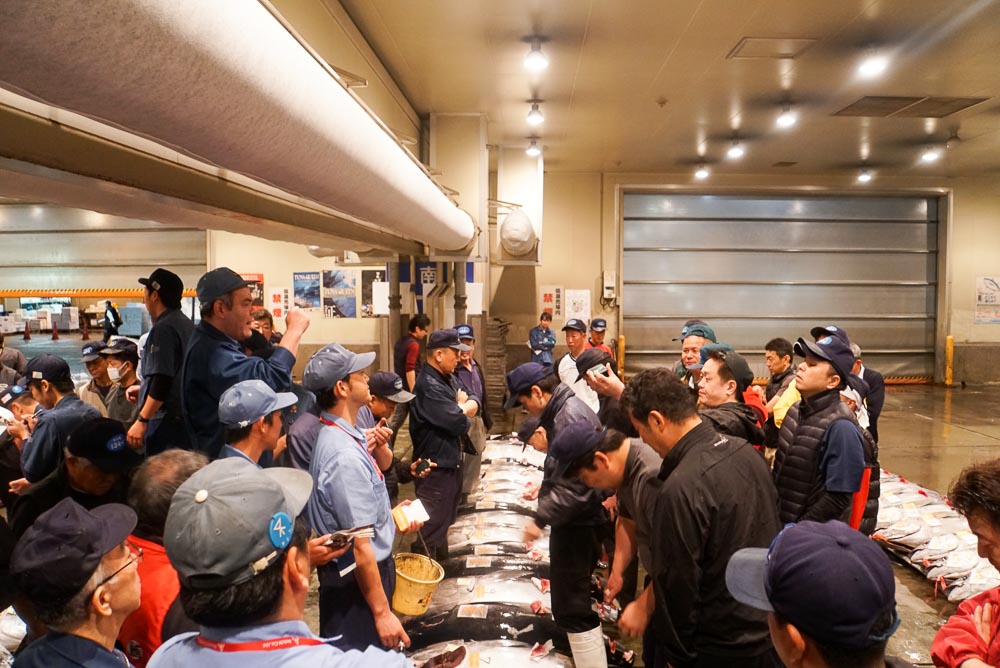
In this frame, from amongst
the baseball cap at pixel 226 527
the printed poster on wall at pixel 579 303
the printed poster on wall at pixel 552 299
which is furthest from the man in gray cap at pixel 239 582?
the printed poster on wall at pixel 579 303

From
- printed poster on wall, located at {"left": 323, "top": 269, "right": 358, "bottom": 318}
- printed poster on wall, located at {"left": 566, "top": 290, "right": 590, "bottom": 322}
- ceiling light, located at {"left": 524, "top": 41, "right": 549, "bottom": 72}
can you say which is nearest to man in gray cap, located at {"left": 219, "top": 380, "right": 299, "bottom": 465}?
ceiling light, located at {"left": 524, "top": 41, "right": 549, "bottom": 72}

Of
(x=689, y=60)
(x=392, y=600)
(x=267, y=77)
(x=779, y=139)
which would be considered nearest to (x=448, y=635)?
(x=392, y=600)

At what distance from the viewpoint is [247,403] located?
2115mm

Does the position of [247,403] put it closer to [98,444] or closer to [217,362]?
[217,362]

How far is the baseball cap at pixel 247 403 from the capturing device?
82.4 inches

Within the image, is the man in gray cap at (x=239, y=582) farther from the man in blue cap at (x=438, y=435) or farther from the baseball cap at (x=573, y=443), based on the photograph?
the man in blue cap at (x=438, y=435)

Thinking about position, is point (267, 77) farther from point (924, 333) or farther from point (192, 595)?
point (924, 333)

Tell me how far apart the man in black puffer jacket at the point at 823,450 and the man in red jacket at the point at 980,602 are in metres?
0.90

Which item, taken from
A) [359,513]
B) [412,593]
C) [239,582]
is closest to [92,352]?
[412,593]

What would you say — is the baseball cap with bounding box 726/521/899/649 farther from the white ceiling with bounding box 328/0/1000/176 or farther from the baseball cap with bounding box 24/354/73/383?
the white ceiling with bounding box 328/0/1000/176

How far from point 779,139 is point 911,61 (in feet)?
10.7

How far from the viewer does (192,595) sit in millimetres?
1076

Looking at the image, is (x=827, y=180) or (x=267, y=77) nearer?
(x=267, y=77)

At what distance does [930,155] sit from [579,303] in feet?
21.2
